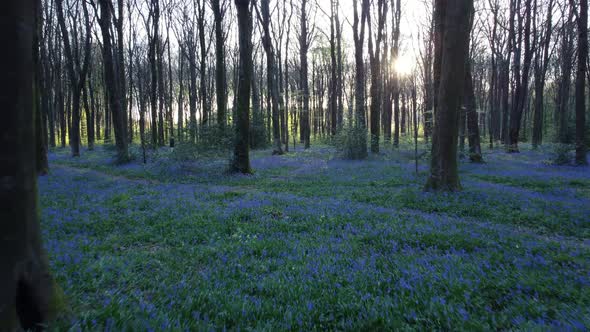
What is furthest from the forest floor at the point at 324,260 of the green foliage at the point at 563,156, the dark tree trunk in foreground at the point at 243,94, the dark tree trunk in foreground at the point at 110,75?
the dark tree trunk in foreground at the point at 110,75

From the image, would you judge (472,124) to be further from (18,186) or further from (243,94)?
(18,186)

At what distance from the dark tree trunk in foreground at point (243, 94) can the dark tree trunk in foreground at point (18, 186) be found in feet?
41.9

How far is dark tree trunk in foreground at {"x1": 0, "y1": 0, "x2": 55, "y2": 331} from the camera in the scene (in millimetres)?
2393

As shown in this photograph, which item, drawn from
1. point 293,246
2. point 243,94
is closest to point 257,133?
point 243,94

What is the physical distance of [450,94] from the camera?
9.96 metres

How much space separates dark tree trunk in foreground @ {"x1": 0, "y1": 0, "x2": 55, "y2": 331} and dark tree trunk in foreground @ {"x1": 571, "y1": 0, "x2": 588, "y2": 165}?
848 inches

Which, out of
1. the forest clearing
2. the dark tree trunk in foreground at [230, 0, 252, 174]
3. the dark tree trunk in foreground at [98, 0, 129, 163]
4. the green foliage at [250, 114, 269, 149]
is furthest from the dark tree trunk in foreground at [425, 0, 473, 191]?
the green foliage at [250, 114, 269, 149]

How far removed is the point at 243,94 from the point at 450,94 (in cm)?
928

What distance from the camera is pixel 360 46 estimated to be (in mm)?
25328

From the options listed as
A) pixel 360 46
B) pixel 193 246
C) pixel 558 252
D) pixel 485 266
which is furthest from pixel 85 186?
pixel 360 46

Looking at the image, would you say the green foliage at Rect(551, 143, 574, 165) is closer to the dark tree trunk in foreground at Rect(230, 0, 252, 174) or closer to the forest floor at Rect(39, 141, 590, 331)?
the forest floor at Rect(39, 141, 590, 331)

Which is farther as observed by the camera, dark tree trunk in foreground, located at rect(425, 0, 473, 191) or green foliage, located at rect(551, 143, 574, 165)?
green foliage, located at rect(551, 143, 574, 165)

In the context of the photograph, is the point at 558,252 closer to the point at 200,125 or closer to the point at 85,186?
the point at 85,186

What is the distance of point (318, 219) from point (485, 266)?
3633 mm
